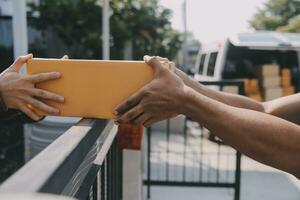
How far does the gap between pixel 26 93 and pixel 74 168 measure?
0.53 m

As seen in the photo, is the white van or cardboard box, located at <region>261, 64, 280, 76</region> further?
cardboard box, located at <region>261, 64, 280, 76</region>

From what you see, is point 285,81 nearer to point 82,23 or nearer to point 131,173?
point 82,23

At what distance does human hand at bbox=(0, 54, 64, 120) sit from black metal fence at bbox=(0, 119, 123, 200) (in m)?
0.15

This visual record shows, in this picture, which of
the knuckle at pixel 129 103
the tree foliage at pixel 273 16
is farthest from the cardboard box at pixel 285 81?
the tree foliage at pixel 273 16

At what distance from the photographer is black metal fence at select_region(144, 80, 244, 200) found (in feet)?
12.4

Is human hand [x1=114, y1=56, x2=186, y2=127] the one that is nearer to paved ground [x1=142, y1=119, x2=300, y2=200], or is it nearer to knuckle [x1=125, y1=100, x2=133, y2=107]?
knuckle [x1=125, y1=100, x2=133, y2=107]

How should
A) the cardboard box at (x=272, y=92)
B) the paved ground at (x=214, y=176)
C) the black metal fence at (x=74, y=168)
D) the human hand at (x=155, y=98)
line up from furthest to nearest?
1. the cardboard box at (x=272, y=92)
2. the paved ground at (x=214, y=176)
3. the human hand at (x=155, y=98)
4. the black metal fence at (x=74, y=168)

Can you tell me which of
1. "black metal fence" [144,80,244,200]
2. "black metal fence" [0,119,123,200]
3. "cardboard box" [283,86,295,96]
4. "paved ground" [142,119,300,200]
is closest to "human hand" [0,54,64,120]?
"black metal fence" [0,119,123,200]

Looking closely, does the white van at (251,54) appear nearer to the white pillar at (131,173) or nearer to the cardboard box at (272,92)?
the cardboard box at (272,92)

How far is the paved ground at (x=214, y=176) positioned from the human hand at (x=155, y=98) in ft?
9.46

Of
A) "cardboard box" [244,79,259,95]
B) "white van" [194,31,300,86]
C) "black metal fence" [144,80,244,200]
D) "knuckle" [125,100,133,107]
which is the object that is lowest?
"black metal fence" [144,80,244,200]

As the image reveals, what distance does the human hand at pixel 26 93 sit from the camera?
135 centimetres

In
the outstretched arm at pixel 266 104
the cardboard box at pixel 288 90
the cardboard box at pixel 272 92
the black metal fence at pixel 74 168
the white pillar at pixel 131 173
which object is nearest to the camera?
the black metal fence at pixel 74 168

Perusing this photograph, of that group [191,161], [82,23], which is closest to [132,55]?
[82,23]
